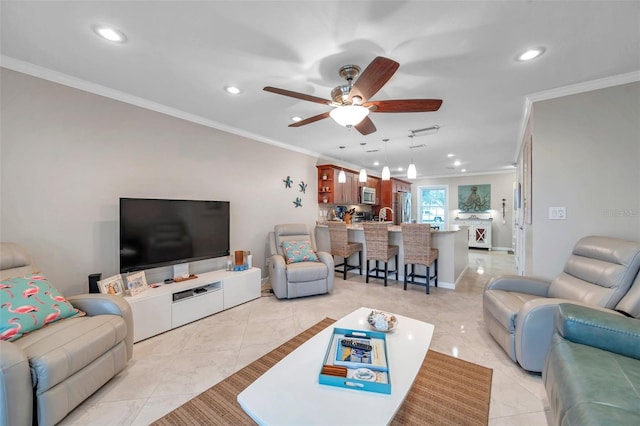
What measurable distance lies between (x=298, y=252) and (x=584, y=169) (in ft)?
11.2

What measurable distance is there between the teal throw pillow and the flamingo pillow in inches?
94.2

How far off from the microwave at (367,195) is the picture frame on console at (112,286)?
5.35 meters

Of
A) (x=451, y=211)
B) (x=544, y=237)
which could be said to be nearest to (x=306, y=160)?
(x=544, y=237)

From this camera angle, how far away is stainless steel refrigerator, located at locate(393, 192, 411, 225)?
27.1 feet

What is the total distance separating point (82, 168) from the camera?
99.2 inches

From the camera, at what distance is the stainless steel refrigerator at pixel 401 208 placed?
8.27m

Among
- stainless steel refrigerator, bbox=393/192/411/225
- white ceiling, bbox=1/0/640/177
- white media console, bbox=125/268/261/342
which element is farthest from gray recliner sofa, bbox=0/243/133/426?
stainless steel refrigerator, bbox=393/192/411/225

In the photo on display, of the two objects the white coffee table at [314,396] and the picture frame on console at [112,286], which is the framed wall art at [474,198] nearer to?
the white coffee table at [314,396]

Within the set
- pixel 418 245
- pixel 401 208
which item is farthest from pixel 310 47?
pixel 401 208

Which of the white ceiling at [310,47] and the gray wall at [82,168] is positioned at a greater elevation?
the white ceiling at [310,47]

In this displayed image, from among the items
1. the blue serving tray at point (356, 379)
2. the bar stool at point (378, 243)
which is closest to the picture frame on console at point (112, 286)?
the blue serving tray at point (356, 379)

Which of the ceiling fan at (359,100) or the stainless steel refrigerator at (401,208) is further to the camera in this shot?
the stainless steel refrigerator at (401,208)

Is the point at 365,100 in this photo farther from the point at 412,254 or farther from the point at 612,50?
the point at 412,254

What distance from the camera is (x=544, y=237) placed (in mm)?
2713
